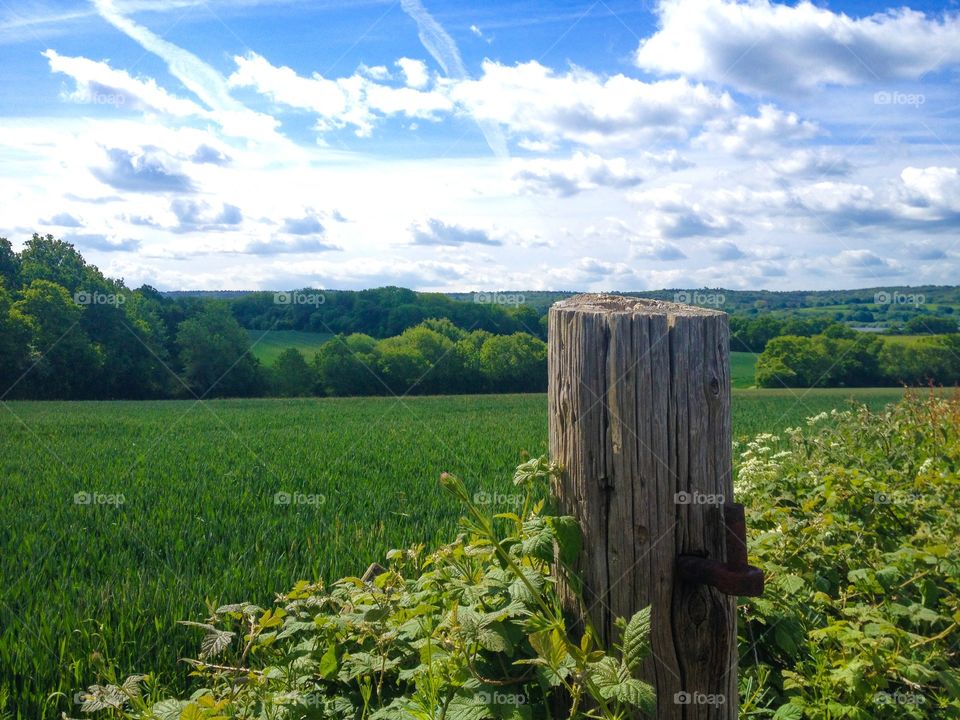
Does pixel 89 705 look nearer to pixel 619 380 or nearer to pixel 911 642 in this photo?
pixel 619 380

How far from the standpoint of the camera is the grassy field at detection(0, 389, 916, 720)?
3.91m

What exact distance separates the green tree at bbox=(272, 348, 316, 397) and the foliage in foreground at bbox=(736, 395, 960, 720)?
1179 inches

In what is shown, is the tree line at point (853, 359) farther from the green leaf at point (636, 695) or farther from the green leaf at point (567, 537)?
the green leaf at point (636, 695)

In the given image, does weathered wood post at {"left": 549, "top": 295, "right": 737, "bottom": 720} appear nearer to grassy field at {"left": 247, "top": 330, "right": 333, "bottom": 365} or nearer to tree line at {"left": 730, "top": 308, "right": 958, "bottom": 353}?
grassy field at {"left": 247, "top": 330, "right": 333, "bottom": 365}

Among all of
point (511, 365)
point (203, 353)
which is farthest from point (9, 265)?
point (511, 365)

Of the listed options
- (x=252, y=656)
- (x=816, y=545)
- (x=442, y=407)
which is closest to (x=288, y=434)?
(x=442, y=407)

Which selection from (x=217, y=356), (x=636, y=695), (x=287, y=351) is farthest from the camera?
(x=217, y=356)

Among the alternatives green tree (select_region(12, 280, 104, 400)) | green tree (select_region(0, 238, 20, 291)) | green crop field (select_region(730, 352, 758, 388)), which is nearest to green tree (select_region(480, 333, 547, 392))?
green crop field (select_region(730, 352, 758, 388))

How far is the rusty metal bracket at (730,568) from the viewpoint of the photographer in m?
2.16

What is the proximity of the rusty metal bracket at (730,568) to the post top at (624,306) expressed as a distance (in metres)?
0.66

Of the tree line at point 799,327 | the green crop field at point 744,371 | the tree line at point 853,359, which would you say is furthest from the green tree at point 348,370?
the tree line at point 853,359

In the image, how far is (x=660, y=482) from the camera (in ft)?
7.30

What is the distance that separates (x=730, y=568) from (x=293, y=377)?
32771 millimetres

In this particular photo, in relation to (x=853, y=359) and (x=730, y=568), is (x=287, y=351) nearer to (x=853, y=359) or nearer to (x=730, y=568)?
(x=853, y=359)
